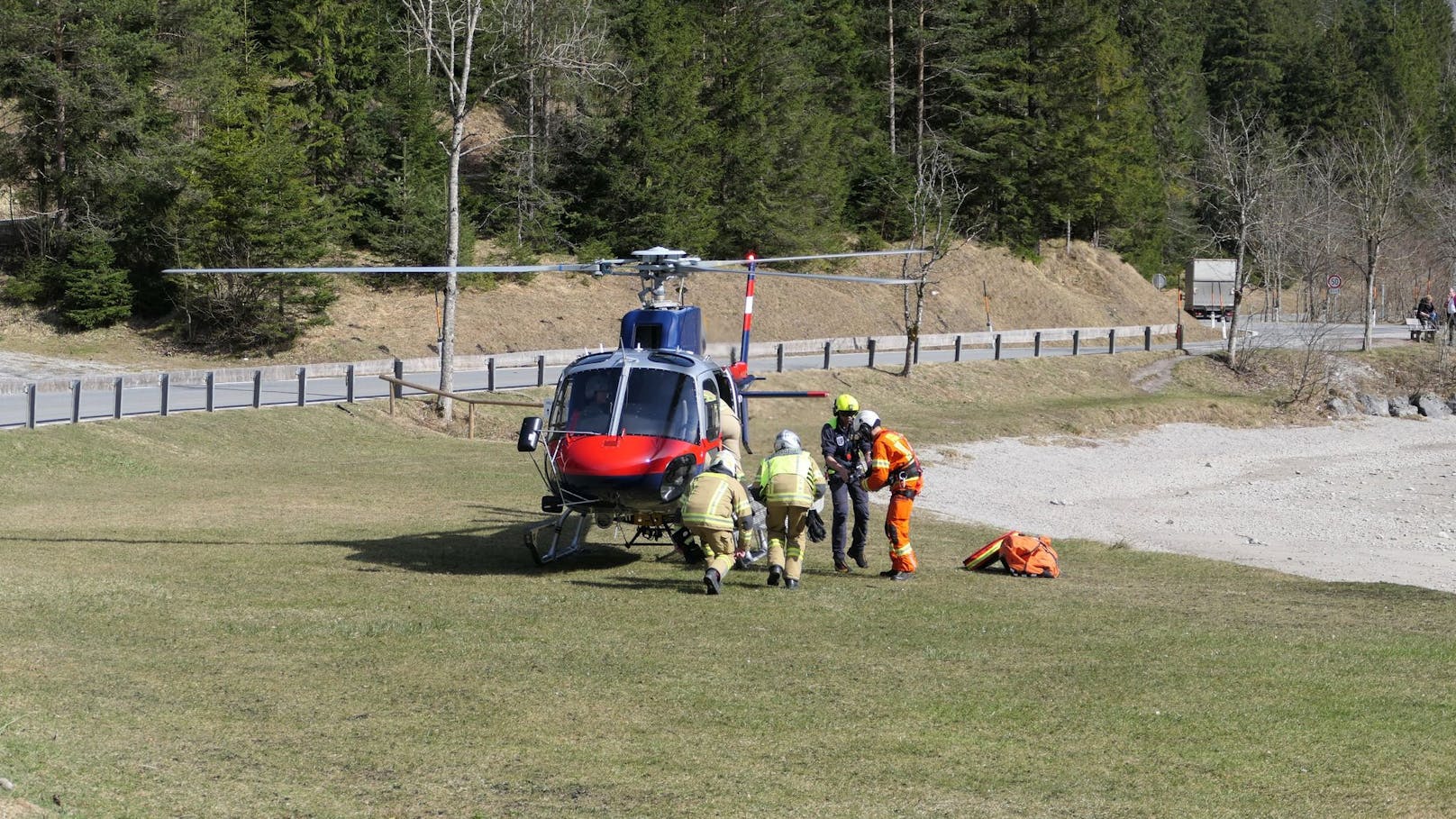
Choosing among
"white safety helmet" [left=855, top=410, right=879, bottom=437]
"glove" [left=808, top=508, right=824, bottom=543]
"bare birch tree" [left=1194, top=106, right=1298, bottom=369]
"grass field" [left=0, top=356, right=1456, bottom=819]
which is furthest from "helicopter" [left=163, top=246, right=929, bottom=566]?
"bare birch tree" [left=1194, top=106, right=1298, bottom=369]

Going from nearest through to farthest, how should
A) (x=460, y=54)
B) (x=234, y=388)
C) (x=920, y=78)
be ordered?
(x=234, y=388)
(x=460, y=54)
(x=920, y=78)

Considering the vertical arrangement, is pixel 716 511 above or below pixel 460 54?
below

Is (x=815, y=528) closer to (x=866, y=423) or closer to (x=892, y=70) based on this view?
(x=866, y=423)

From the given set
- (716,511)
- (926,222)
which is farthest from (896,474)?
(926,222)

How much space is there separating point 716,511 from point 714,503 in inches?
3.3

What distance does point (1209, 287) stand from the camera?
2704 inches

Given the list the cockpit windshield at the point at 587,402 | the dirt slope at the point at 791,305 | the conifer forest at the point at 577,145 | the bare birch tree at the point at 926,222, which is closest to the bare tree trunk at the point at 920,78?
the conifer forest at the point at 577,145

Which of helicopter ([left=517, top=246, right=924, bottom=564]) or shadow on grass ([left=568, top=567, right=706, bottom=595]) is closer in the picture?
shadow on grass ([left=568, top=567, right=706, bottom=595])

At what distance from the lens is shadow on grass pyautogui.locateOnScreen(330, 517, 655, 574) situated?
1578 centimetres

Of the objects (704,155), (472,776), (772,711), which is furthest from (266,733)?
(704,155)

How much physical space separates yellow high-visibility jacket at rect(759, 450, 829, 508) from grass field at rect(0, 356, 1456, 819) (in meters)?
1.01

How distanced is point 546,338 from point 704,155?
13092 millimetres

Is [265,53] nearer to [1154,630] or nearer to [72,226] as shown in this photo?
[72,226]

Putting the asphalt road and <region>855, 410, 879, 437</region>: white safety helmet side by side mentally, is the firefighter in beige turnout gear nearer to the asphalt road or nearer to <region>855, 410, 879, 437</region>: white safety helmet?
<region>855, 410, 879, 437</region>: white safety helmet
